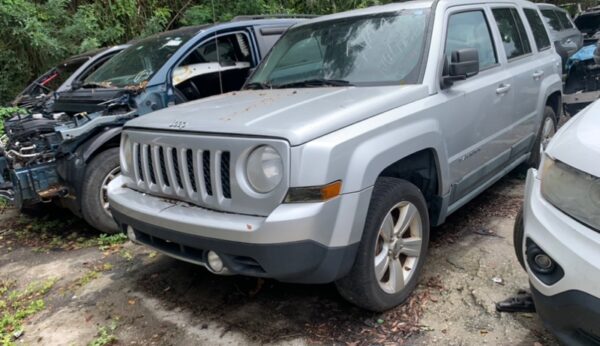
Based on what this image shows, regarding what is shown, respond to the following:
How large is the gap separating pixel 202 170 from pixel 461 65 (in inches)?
71.0

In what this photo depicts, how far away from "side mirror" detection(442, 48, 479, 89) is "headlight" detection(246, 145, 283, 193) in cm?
149

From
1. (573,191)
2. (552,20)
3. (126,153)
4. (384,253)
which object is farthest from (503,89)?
(552,20)

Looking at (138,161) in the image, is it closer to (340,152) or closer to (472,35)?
(340,152)

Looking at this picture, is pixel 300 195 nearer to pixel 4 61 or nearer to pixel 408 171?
pixel 408 171

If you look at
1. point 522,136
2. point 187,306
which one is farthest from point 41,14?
point 522,136

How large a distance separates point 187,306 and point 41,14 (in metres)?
7.95

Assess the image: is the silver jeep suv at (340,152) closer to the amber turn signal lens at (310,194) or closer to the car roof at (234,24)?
the amber turn signal lens at (310,194)

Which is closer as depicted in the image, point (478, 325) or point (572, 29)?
Result: point (478, 325)

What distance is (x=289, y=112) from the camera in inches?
109

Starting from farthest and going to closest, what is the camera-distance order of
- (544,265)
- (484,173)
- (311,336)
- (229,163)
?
(484,173) < (311,336) < (229,163) < (544,265)

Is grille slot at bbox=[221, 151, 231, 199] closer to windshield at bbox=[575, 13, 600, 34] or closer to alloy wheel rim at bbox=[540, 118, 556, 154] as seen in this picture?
alloy wheel rim at bbox=[540, 118, 556, 154]

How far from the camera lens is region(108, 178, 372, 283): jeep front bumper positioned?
2395 mm

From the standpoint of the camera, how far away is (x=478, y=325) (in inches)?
111

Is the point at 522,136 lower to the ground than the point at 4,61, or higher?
lower
